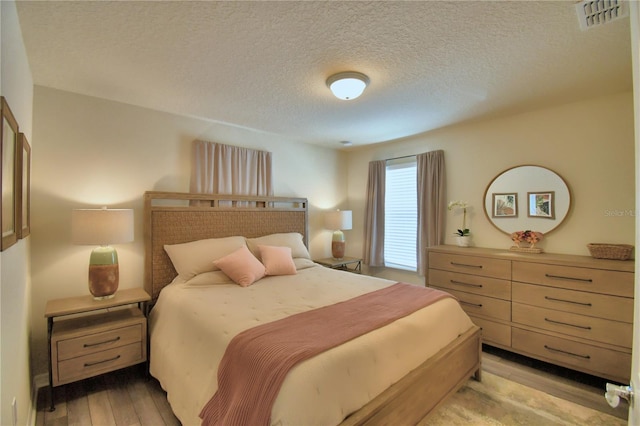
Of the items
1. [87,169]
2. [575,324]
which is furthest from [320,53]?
[575,324]

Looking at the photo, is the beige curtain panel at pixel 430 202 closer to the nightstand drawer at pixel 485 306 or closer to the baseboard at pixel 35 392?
the nightstand drawer at pixel 485 306

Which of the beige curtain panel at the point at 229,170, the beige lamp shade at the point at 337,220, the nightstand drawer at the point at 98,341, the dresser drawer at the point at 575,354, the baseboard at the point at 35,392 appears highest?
the beige curtain panel at the point at 229,170

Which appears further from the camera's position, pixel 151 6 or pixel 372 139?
pixel 372 139

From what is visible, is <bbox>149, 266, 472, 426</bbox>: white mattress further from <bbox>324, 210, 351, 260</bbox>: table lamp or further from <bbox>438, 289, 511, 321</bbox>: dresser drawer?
<bbox>324, 210, 351, 260</bbox>: table lamp

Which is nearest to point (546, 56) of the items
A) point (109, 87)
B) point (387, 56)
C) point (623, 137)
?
point (387, 56)

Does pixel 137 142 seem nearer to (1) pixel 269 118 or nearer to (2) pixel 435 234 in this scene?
(1) pixel 269 118

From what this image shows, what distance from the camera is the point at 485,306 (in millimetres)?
2924

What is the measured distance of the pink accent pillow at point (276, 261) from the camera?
2.96 meters

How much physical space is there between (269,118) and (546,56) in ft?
8.04

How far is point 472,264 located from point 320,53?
2503mm

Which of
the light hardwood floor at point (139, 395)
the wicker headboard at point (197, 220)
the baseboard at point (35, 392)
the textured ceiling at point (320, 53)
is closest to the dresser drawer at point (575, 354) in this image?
the light hardwood floor at point (139, 395)

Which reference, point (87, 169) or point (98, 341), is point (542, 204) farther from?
point (87, 169)

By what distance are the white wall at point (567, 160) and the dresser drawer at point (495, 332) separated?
867 mm

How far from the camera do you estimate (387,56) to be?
1948mm
